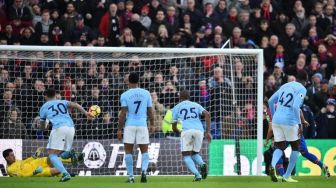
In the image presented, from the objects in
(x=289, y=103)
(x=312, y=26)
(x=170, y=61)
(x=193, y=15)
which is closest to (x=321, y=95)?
(x=312, y=26)

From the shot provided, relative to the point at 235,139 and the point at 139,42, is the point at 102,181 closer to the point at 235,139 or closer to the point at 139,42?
the point at 235,139

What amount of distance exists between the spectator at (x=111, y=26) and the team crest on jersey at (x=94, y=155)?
4.11m

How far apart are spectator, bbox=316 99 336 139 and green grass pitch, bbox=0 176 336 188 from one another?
435 cm

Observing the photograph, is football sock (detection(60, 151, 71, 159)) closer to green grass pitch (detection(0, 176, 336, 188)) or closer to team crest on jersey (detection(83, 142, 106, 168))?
green grass pitch (detection(0, 176, 336, 188))

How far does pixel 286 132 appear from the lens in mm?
21562

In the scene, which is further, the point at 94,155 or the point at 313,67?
the point at 313,67

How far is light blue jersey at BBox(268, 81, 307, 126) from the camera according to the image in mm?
21406

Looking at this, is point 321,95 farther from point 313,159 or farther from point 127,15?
point 313,159

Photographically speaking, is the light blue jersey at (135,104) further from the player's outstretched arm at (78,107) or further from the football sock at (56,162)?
the football sock at (56,162)

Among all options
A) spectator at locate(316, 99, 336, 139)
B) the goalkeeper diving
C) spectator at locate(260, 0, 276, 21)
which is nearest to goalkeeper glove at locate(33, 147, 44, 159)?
the goalkeeper diving

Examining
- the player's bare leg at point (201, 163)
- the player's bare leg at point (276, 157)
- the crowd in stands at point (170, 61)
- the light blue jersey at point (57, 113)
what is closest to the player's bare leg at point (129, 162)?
the light blue jersey at point (57, 113)

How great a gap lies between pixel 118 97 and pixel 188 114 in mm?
3518

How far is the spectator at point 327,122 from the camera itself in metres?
27.5

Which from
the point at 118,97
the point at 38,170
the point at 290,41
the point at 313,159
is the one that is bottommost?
the point at 38,170
